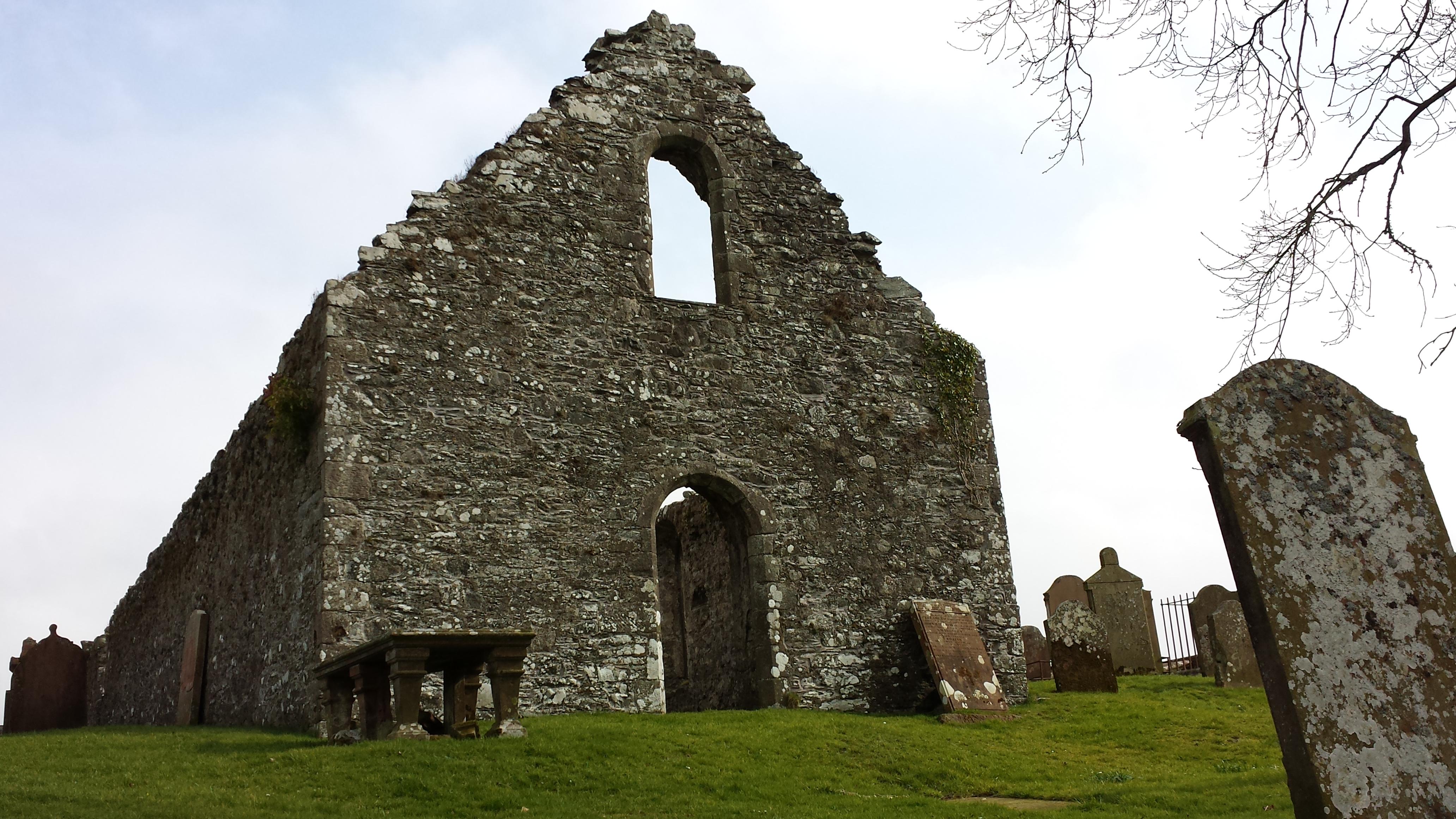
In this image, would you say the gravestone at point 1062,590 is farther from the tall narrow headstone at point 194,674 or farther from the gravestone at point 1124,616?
the tall narrow headstone at point 194,674

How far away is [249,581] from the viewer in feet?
43.9

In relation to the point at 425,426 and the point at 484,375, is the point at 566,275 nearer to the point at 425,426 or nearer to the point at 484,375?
the point at 484,375

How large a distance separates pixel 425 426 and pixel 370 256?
6.28ft

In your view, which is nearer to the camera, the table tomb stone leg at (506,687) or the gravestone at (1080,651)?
the table tomb stone leg at (506,687)

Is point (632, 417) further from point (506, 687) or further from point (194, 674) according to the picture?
point (194, 674)

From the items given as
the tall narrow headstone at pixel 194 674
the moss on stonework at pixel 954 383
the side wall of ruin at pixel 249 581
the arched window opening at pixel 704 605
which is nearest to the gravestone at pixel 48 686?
the side wall of ruin at pixel 249 581

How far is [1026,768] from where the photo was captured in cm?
986

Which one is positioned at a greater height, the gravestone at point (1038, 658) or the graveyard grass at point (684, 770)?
the gravestone at point (1038, 658)

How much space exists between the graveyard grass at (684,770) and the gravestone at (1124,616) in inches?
211

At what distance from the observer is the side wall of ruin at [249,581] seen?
36.9ft

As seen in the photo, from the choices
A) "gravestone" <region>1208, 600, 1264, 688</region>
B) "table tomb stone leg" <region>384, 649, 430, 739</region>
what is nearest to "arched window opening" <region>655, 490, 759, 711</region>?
"table tomb stone leg" <region>384, 649, 430, 739</region>

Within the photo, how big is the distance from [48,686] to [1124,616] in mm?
18692

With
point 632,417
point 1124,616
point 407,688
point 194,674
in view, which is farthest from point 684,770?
point 1124,616

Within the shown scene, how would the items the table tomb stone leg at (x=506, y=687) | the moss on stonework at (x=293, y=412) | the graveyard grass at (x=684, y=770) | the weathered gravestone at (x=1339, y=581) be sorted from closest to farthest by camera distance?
the weathered gravestone at (x=1339, y=581) → the graveyard grass at (x=684, y=770) → the table tomb stone leg at (x=506, y=687) → the moss on stonework at (x=293, y=412)
